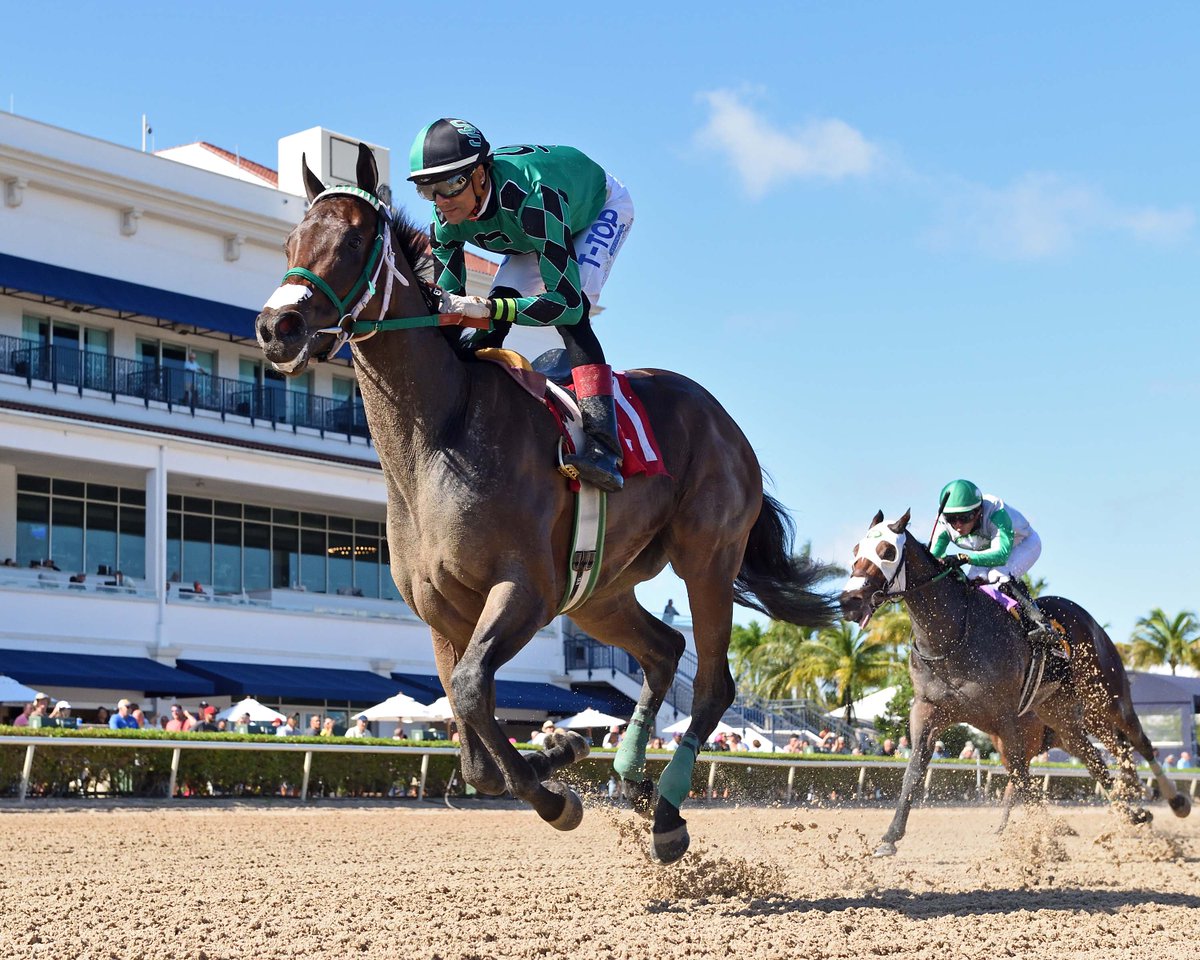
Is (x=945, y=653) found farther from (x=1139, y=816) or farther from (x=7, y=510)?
(x=7, y=510)

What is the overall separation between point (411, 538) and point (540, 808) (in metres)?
0.98

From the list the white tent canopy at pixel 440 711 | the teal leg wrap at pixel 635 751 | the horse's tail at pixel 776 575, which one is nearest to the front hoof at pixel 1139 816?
the horse's tail at pixel 776 575

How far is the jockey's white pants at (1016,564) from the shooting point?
957cm

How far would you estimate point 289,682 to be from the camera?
24266 millimetres

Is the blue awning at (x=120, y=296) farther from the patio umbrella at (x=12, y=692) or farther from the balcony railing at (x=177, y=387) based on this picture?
the patio umbrella at (x=12, y=692)

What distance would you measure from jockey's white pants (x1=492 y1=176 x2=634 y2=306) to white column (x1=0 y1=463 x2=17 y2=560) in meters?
21.1

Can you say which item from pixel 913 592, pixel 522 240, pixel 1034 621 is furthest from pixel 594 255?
pixel 1034 621

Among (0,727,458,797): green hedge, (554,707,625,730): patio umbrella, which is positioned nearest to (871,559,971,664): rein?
(0,727,458,797): green hedge

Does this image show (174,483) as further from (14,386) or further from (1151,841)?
(1151,841)

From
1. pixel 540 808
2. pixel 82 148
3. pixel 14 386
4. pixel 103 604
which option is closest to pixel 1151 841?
pixel 540 808

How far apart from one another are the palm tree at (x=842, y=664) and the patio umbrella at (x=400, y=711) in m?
20.6

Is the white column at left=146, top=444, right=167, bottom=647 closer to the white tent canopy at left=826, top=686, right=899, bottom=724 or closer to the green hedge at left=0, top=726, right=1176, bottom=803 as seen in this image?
the green hedge at left=0, top=726, right=1176, bottom=803

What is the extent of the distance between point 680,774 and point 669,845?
1.00 feet

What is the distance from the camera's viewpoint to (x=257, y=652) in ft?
82.9
